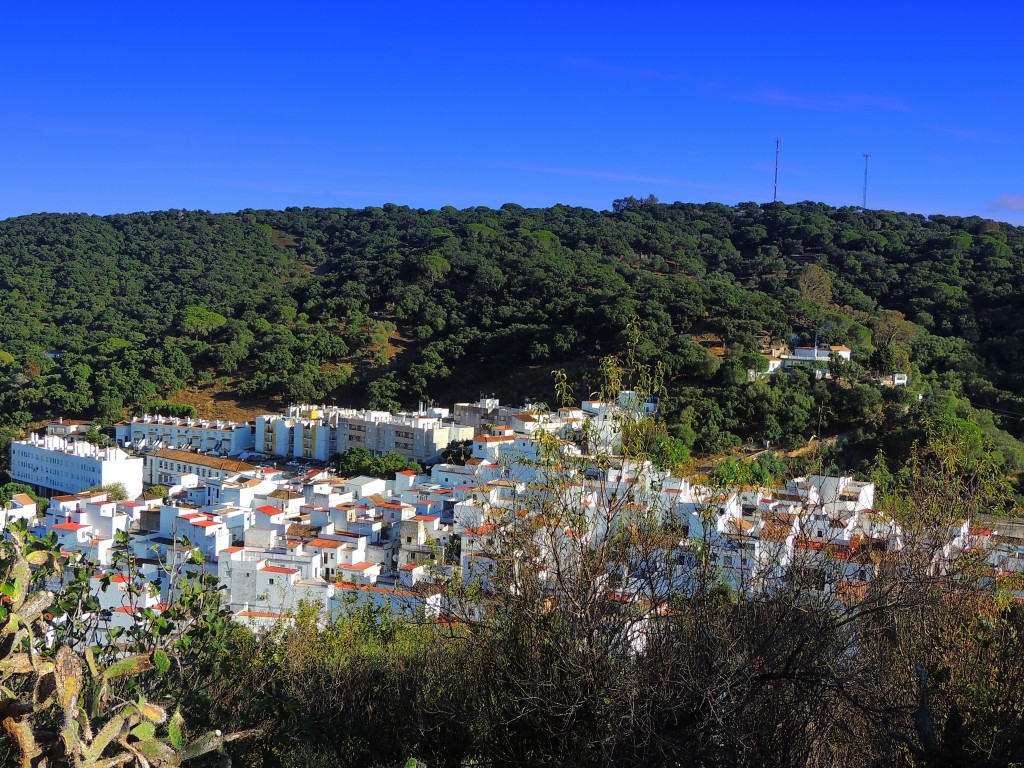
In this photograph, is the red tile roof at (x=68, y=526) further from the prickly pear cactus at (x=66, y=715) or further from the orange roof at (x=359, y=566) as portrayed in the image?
the prickly pear cactus at (x=66, y=715)

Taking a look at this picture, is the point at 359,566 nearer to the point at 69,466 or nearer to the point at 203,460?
the point at 203,460

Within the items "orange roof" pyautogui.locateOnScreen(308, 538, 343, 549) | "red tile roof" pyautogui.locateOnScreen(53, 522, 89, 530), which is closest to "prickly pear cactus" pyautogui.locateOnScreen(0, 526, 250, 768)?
"orange roof" pyautogui.locateOnScreen(308, 538, 343, 549)

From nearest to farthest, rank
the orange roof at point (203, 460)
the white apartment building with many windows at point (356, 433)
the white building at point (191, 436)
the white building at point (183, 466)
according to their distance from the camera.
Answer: the white building at point (183, 466)
the orange roof at point (203, 460)
the white apartment building with many windows at point (356, 433)
the white building at point (191, 436)

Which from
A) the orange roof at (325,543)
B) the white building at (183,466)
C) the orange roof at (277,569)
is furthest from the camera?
the white building at (183,466)

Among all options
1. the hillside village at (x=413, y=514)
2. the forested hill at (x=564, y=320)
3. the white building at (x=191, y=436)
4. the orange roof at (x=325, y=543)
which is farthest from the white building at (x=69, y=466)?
the orange roof at (x=325, y=543)

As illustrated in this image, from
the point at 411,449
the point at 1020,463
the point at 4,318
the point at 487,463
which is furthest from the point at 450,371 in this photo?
the point at 4,318

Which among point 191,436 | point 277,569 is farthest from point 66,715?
point 191,436

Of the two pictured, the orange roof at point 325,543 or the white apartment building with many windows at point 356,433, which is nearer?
the orange roof at point 325,543
